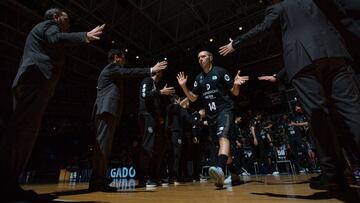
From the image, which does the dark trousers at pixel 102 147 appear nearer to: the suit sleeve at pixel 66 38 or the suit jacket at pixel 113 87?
the suit jacket at pixel 113 87

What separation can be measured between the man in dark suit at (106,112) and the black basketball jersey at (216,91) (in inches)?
24.8

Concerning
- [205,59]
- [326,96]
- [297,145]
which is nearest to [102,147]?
[205,59]

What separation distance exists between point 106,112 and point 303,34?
86.8 inches

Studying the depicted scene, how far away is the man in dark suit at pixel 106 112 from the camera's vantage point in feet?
9.19

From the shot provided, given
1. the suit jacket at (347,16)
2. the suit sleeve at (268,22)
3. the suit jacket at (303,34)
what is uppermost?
the suit sleeve at (268,22)

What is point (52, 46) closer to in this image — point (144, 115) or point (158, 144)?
point (144, 115)

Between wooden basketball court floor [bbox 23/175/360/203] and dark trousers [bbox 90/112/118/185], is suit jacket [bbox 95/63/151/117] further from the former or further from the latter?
wooden basketball court floor [bbox 23/175/360/203]

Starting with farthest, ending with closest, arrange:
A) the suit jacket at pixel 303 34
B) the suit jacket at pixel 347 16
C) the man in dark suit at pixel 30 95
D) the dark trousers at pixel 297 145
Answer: the dark trousers at pixel 297 145 < the man in dark suit at pixel 30 95 < the suit jacket at pixel 303 34 < the suit jacket at pixel 347 16

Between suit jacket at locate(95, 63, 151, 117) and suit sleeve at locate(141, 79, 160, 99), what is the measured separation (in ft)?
2.23

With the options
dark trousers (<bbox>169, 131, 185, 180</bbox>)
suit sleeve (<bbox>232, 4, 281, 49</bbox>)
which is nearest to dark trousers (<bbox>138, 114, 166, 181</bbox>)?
dark trousers (<bbox>169, 131, 185, 180</bbox>)

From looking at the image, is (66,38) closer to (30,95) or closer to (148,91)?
(30,95)

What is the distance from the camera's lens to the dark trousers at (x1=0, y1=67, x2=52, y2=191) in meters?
1.79

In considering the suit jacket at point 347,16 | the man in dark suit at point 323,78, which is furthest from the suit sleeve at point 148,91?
the suit jacket at point 347,16

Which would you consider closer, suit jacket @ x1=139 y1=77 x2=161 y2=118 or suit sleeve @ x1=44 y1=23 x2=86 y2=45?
suit sleeve @ x1=44 y1=23 x2=86 y2=45
